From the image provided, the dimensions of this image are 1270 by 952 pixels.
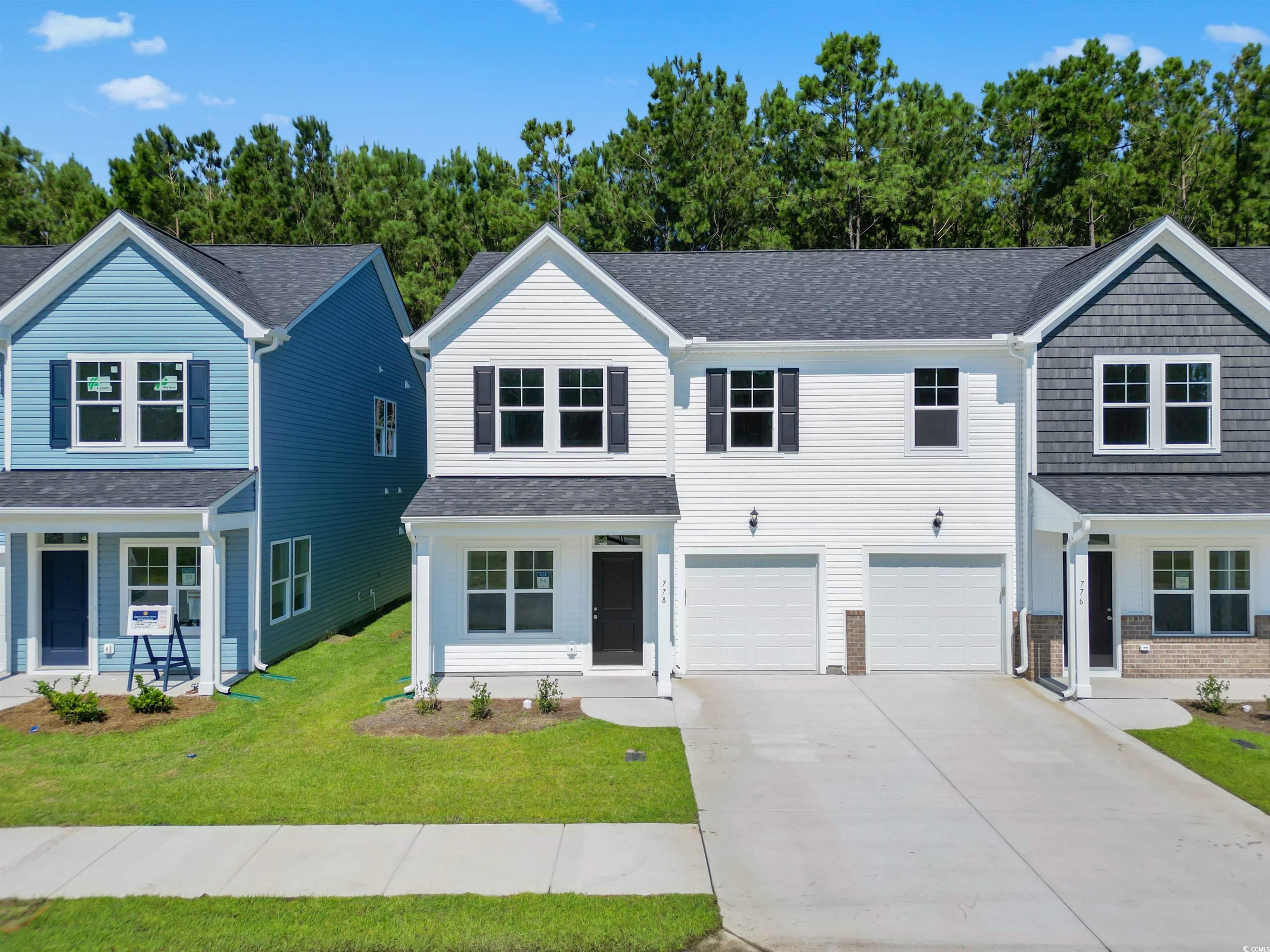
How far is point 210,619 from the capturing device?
1381cm

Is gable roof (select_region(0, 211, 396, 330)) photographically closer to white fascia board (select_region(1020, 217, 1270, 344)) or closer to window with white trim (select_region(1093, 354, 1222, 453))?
white fascia board (select_region(1020, 217, 1270, 344))

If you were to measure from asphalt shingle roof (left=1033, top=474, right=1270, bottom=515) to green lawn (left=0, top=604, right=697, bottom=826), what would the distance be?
318 inches

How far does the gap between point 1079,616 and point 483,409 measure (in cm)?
1084

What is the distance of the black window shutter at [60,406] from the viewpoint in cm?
1496

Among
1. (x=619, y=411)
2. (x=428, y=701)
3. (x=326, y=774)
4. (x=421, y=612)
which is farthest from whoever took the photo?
(x=619, y=411)

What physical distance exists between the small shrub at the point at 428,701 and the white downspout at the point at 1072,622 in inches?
404

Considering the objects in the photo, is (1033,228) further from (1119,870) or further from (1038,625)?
(1119,870)

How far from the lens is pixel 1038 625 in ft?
48.3

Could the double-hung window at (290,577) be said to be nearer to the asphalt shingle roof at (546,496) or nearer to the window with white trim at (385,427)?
the asphalt shingle roof at (546,496)

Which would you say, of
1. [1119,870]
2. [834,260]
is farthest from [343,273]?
[1119,870]

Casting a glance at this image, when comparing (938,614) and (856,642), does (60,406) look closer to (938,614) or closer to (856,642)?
(856,642)

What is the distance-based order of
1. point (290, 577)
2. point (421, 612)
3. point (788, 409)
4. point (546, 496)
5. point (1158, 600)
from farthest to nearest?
1. point (290, 577)
2. point (788, 409)
3. point (1158, 600)
4. point (546, 496)
5. point (421, 612)

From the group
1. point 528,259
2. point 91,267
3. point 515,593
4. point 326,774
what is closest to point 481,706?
point 326,774

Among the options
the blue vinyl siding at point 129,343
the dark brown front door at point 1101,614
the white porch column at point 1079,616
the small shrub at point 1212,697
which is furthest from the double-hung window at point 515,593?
the small shrub at point 1212,697
